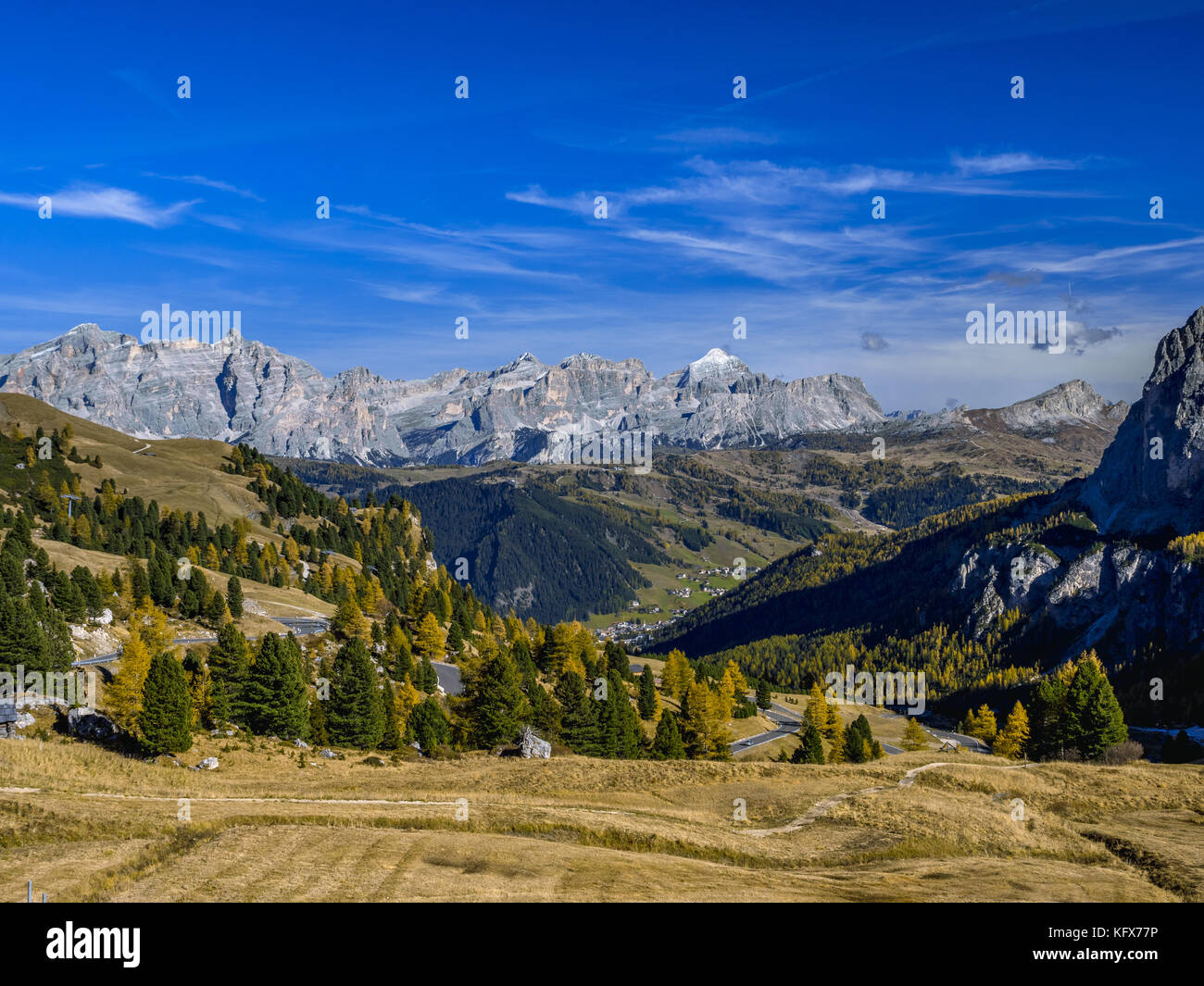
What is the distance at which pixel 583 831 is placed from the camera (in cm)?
4931

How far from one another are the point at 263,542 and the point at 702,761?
140 m

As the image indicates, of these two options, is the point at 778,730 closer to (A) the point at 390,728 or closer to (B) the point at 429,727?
(B) the point at 429,727

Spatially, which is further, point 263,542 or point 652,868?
point 263,542

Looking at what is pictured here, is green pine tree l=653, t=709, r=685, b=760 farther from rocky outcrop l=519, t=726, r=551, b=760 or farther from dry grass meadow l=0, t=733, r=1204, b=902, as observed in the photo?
dry grass meadow l=0, t=733, r=1204, b=902

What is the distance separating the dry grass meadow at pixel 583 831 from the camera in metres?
35.2

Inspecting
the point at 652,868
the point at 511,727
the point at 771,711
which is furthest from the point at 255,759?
the point at 771,711

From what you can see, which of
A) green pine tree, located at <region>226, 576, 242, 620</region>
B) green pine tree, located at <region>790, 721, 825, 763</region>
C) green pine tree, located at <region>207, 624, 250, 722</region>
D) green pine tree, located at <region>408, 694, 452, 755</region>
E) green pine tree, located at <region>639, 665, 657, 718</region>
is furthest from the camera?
green pine tree, located at <region>639, 665, 657, 718</region>

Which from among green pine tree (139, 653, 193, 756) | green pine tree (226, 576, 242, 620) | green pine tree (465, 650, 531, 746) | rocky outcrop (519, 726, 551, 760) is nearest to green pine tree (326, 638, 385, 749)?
green pine tree (465, 650, 531, 746)

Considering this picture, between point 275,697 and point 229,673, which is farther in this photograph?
point 229,673

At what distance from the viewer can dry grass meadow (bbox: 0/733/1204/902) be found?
35156 millimetres

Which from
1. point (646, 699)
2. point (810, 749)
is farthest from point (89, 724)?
point (810, 749)
